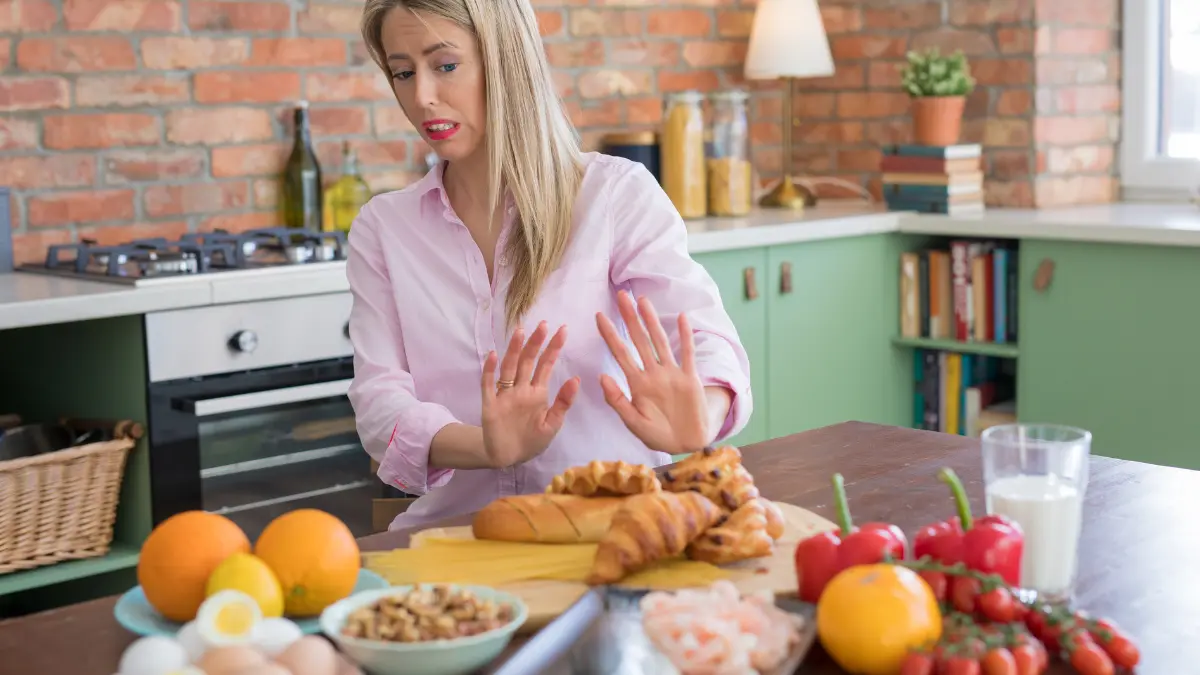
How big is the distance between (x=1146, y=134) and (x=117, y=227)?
2619mm

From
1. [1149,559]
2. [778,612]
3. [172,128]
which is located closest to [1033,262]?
[172,128]

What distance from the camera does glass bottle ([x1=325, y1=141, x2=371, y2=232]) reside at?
11.1 ft

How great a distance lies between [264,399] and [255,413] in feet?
0.23

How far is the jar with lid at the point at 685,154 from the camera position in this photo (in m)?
3.77

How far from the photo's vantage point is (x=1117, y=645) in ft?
3.68

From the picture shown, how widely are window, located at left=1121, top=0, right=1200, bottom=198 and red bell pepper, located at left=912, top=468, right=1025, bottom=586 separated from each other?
2923 millimetres

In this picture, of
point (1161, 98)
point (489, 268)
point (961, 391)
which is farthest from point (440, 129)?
point (1161, 98)

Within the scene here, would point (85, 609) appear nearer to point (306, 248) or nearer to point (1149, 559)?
point (1149, 559)

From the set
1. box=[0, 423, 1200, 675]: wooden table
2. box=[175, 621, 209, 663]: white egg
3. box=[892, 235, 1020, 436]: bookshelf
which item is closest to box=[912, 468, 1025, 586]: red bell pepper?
box=[0, 423, 1200, 675]: wooden table

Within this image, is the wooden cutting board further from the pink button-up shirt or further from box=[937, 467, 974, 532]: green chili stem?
the pink button-up shirt

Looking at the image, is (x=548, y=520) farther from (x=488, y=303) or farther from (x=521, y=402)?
(x=488, y=303)

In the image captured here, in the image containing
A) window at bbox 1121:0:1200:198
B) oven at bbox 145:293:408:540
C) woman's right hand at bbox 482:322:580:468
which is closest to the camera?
woman's right hand at bbox 482:322:580:468

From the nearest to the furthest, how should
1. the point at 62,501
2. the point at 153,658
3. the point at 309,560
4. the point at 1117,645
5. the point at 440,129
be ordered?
the point at 153,658
the point at 1117,645
the point at 309,560
the point at 440,129
the point at 62,501

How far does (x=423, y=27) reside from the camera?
6.20 ft
